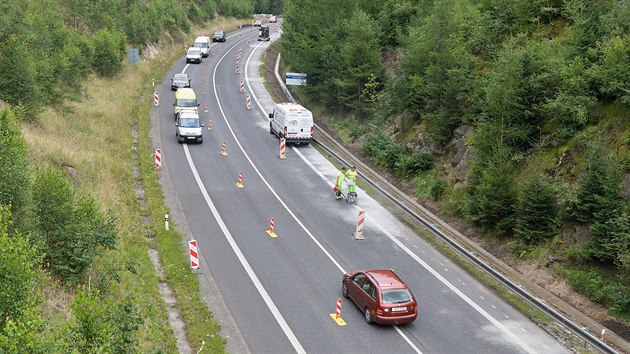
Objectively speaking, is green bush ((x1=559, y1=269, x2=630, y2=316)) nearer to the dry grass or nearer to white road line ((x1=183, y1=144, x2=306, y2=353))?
white road line ((x1=183, y1=144, x2=306, y2=353))

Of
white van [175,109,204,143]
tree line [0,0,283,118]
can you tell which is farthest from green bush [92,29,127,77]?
white van [175,109,204,143]

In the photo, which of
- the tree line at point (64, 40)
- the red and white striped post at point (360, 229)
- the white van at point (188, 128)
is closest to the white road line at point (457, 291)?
the red and white striped post at point (360, 229)

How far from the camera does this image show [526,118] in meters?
25.7

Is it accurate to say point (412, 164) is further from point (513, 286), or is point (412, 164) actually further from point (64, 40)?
point (64, 40)

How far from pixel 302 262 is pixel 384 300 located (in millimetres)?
5451

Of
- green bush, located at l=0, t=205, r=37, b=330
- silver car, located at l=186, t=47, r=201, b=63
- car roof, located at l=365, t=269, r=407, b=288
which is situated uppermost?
green bush, located at l=0, t=205, r=37, b=330

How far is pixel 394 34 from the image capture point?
45469 millimetres

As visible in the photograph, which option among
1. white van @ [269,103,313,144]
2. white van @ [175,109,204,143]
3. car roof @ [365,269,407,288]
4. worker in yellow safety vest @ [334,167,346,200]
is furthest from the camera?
white van @ [269,103,313,144]

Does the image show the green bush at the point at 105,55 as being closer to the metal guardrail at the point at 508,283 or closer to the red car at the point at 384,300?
the metal guardrail at the point at 508,283

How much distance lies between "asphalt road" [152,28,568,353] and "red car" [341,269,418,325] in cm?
46

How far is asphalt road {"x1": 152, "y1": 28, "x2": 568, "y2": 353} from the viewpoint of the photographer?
17719 mm

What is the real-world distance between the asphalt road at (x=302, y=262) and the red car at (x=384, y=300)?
18.3 inches

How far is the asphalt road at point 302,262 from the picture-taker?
17719mm

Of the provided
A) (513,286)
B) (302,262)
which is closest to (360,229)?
(302,262)
